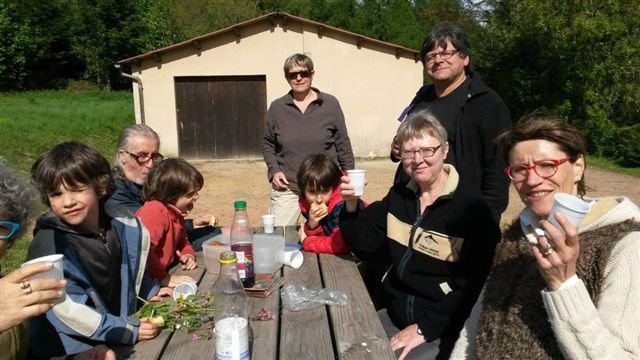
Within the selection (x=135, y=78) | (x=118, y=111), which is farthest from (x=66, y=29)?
(x=135, y=78)

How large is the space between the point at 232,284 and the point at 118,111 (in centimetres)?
2042

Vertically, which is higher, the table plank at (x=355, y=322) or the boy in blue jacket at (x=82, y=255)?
the boy in blue jacket at (x=82, y=255)

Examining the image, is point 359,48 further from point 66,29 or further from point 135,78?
point 66,29

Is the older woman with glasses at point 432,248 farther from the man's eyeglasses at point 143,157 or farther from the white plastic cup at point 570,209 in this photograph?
the man's eyeglasses at point 143,157

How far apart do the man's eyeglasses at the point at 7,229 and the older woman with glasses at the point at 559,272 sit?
178 cm

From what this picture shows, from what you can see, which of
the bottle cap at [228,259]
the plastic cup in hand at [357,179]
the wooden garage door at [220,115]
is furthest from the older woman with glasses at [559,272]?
the wooden garage door at [220,115]

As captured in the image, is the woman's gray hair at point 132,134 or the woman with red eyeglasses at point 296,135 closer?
the woman's gray hair at point 132,134

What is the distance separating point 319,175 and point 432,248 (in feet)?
3.53

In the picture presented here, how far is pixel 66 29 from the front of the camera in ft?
114

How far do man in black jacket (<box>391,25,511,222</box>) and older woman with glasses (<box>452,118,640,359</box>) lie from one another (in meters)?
0.97

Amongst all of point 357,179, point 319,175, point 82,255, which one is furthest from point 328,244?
point 82,255

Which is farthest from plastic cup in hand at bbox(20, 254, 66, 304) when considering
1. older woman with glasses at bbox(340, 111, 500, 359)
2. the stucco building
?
the stucco building

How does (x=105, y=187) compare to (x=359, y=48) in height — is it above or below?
below

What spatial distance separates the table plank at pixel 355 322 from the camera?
2.02 meters
